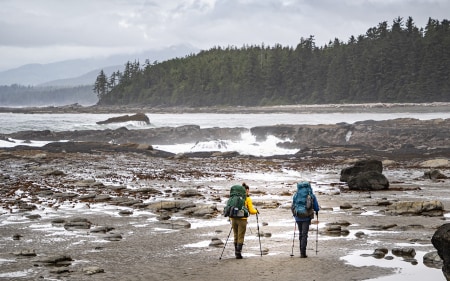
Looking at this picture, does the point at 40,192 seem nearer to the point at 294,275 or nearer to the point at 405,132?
the point at 294,275

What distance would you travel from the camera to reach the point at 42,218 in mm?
21562

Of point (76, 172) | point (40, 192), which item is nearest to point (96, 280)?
point (40, 192)

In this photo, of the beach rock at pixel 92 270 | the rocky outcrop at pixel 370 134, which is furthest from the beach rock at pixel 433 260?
the rocky outcrop at pixel 370 134

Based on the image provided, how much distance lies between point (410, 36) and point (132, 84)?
88.7m

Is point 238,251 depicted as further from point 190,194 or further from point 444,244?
point 190,194

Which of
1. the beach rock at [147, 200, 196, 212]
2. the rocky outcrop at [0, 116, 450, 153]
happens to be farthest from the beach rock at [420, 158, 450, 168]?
the beach rock at [147, 200, 196, 212]

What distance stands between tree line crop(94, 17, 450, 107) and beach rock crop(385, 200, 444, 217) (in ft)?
321

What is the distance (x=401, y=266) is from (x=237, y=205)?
4038 millimetres

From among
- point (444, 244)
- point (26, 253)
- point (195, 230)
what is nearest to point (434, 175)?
point (195, 230)

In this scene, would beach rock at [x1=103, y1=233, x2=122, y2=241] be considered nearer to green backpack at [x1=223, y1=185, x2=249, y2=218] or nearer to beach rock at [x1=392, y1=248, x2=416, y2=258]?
green backpack at [x1=223, y1=185, x2=249, y2=218]

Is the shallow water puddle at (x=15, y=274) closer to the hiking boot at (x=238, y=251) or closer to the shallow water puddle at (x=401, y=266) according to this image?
the hiking boot at (x=238, y=251)

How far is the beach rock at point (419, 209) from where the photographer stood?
21828 millimetres

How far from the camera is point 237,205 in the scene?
15.2m

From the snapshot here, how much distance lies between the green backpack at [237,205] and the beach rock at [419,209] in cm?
880
